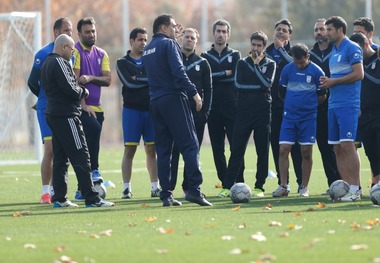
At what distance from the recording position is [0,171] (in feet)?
80.3

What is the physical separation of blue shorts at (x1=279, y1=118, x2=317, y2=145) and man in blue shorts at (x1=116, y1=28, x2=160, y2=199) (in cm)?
204

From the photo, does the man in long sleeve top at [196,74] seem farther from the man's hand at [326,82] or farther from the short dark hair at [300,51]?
the man's hand at [326,82]

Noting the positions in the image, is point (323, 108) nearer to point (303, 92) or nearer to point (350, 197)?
point (303, 92)

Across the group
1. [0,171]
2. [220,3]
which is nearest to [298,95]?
[0,171]

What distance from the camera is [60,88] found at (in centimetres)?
1402

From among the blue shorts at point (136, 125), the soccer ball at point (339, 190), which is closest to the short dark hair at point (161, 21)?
the blue shorts at point (136, 125)

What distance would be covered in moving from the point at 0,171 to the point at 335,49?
11.7 metres

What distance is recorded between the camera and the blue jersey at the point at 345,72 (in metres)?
14.4

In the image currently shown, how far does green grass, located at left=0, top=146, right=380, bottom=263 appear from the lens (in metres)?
9.62

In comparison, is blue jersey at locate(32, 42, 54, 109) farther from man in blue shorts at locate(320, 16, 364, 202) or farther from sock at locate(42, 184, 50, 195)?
man in blue shorts at locate(320, 16, 364, 202)

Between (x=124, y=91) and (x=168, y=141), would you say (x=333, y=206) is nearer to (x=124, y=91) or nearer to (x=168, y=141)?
(x=168, y=141)

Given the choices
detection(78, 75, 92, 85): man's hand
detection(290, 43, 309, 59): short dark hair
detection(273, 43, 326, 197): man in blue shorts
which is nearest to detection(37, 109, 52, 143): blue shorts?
detection(78, 75, 92, 85): man's hand

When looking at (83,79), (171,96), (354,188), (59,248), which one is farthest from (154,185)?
(59,248)

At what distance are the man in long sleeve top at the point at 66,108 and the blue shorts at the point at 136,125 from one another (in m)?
2.19
